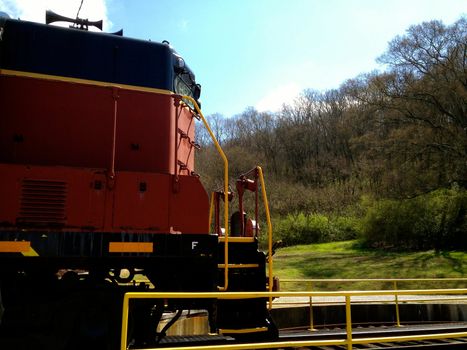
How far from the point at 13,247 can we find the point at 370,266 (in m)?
21.3

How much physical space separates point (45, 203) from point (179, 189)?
168 cm

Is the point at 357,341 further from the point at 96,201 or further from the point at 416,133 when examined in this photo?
the point at 416,133

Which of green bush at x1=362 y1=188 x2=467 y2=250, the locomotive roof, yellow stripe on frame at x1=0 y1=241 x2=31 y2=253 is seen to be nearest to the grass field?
green bush at x1=362 y1=188 x2=467 y2=250

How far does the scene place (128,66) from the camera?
20.0ft

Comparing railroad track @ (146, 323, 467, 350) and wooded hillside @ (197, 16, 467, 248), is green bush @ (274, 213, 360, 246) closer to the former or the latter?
wooded hillside @ (197, 16, 467, 248)

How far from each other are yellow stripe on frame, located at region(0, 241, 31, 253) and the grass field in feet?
46.0

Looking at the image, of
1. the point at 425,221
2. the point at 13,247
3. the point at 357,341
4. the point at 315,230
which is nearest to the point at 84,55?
the point at 13,247

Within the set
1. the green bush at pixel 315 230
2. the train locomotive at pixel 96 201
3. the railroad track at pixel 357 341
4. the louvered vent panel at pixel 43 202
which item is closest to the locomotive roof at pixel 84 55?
the train locomotive at pixel 96 201

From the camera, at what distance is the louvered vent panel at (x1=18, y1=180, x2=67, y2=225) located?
16.7ft

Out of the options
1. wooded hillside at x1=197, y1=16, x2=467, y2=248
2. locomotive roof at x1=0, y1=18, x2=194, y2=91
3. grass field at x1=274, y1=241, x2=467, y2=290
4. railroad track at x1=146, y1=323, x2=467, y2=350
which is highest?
wooded hillside at x1=197, y1=16, x2=467, y2=248

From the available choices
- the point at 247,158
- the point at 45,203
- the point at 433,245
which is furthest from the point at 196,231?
the point at 247,158

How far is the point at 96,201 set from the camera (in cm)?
529

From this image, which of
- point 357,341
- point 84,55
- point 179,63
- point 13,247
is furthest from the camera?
point 179,63

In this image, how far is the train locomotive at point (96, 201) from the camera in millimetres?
5043
